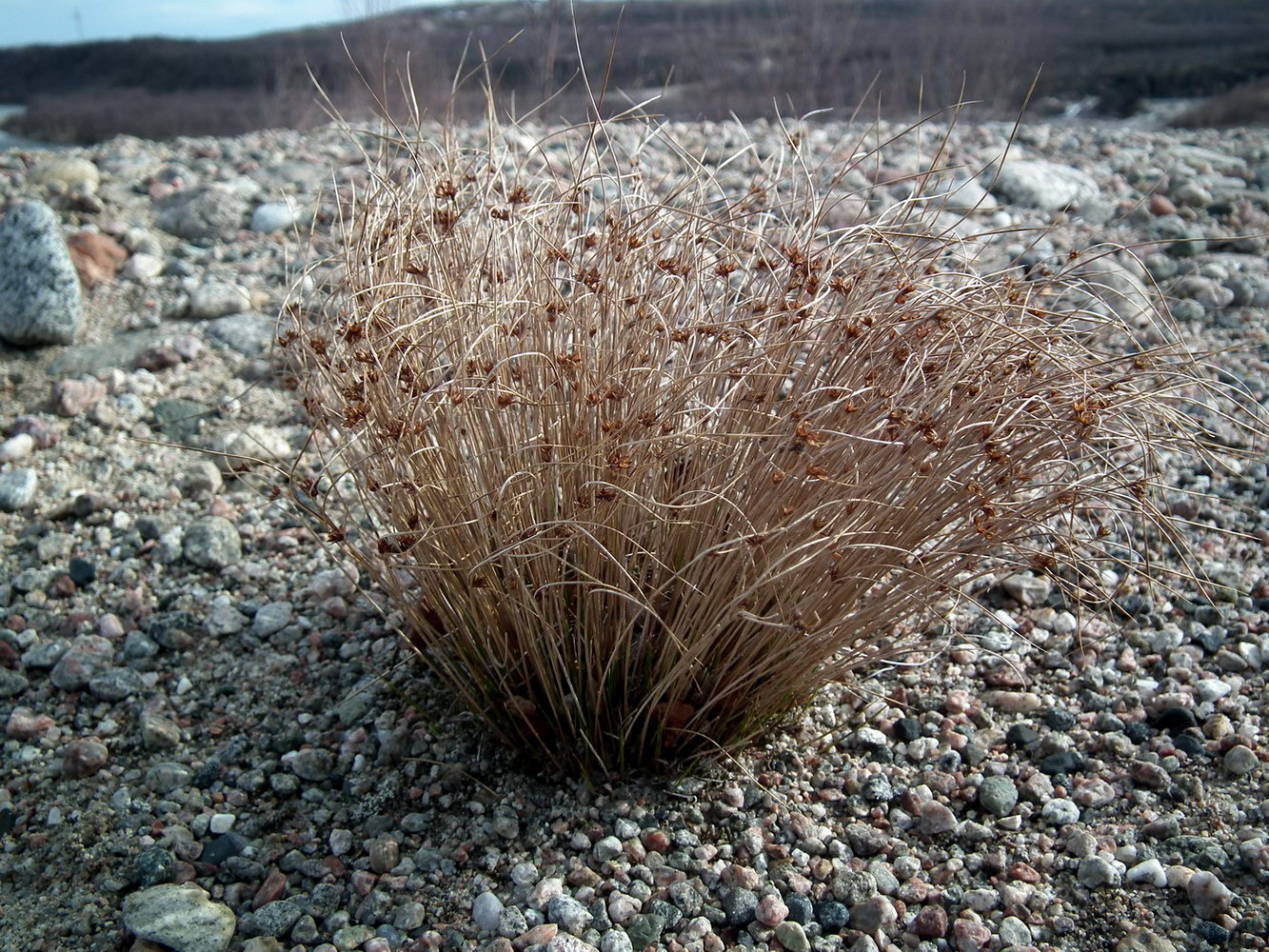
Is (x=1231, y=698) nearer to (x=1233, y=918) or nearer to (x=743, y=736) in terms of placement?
(x=1233, y=918)

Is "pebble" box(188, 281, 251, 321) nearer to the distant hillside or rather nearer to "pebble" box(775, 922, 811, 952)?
the distant hillside

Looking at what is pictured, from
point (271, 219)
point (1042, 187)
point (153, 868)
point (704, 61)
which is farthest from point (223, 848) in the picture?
point (704, 61)

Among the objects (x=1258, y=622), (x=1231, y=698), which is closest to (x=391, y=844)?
(x=1231, y=698)

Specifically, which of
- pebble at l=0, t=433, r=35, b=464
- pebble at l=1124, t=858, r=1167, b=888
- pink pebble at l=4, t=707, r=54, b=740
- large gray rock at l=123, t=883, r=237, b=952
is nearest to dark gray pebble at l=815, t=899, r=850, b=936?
pebble at l=1124, t=858, r=1167, b=888

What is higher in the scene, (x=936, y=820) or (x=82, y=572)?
(x=82, y=572)

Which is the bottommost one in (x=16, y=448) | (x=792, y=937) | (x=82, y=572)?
(x=792, y=937)

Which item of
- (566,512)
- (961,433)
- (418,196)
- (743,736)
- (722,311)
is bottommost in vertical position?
(743,736)

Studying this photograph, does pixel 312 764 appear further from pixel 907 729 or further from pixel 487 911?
pixel 907 729
